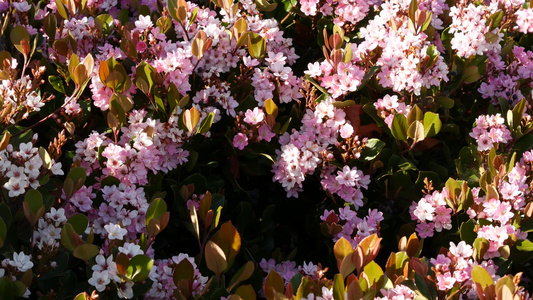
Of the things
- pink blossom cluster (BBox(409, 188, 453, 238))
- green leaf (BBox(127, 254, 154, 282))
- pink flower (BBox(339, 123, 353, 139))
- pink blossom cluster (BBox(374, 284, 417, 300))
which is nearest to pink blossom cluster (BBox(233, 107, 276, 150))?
pink flower (BBox(339, 123, 353, 139))

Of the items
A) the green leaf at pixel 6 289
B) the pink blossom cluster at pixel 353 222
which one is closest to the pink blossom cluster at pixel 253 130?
the pink blossom cluster at pixel 353 222

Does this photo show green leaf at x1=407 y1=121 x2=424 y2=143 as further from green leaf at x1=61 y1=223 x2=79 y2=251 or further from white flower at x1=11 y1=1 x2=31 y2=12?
white flower at x1=11 y1=1 x2=31 y2=12

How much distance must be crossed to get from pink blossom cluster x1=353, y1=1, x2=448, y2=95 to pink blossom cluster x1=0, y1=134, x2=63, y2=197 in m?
1.20

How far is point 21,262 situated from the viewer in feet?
5.38

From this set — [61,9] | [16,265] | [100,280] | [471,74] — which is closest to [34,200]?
[16,265]

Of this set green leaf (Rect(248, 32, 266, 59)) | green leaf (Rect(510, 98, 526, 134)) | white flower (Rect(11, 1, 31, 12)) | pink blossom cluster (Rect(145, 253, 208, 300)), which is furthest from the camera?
white flower (Rect(11, 1, 31, 12))

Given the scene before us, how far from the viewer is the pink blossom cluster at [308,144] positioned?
84.4 inches

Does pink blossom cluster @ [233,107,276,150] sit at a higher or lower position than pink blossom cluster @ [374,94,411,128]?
lower

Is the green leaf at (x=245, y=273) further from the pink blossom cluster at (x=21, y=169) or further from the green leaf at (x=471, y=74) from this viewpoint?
the green leaf at (x=471, y=74)

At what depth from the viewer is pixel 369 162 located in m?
2.30

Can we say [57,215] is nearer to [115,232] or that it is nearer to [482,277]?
[115,232]

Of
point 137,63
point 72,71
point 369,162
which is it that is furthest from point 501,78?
point 72,71

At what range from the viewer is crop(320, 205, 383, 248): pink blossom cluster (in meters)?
2.07

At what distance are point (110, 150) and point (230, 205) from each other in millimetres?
528
